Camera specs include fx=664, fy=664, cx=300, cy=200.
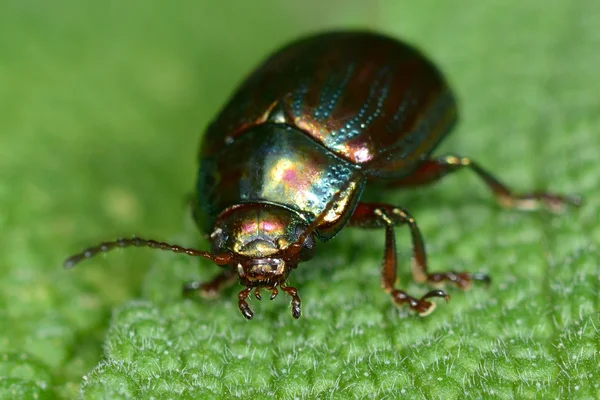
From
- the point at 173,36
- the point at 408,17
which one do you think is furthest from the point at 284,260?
the point at 173,36

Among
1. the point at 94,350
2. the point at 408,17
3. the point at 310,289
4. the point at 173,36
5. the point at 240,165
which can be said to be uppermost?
the point at 173,36

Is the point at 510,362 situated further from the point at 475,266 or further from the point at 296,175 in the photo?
the point at 296,175

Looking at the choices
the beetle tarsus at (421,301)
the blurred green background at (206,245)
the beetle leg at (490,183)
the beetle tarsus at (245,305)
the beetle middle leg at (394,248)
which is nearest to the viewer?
the blurred green background at (206,245)

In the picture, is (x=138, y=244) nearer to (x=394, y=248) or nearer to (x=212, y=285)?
(x=212, y=285)

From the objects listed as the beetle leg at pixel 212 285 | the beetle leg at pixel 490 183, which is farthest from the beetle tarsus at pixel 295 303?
the beetle leg at pixel 490 183

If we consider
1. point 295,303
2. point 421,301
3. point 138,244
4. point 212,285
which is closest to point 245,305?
point 295,303

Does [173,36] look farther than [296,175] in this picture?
Yes

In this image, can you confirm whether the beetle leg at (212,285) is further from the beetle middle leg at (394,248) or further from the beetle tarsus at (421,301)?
the beetle tarsus at (421,301)
